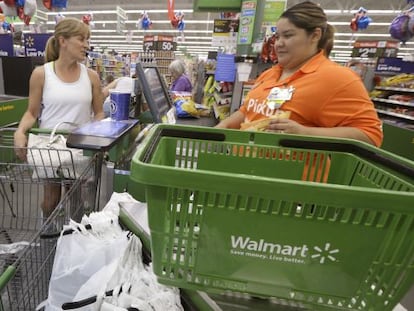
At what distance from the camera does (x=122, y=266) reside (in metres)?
0.88

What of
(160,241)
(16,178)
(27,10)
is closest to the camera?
(160,241)

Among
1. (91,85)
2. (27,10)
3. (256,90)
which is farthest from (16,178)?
(27,10)

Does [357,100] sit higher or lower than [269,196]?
higher

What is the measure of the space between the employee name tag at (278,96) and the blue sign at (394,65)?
755 cm

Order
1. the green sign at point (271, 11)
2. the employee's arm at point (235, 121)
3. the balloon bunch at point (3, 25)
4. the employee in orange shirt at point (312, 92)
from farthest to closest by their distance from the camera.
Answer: the balloon bunch at point (3, 25) → the green sign at point (271, 11) → the employee's arm at point (235, 121) → the employee in orange shirt at point (312, 92)

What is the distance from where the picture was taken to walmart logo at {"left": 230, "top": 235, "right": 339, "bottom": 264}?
1.86 ft

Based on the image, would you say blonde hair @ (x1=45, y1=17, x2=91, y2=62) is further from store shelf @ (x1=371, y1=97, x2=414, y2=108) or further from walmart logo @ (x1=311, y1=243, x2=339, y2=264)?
store shelf @ (x1=371, y1=97, x2=414, y2=108)

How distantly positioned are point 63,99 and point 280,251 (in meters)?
1.72

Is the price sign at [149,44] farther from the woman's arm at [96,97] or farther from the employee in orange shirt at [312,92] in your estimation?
the employee in orange shirt at [312,92]

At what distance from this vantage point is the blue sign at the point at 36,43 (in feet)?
15.5

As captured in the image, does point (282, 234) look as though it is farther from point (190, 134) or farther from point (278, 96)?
point (278, 96)

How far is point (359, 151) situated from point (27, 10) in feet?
20.3

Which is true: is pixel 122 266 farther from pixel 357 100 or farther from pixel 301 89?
pixel 357 100

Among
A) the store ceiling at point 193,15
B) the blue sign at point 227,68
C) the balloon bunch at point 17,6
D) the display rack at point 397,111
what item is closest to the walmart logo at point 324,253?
the blue sign at point 227,68
